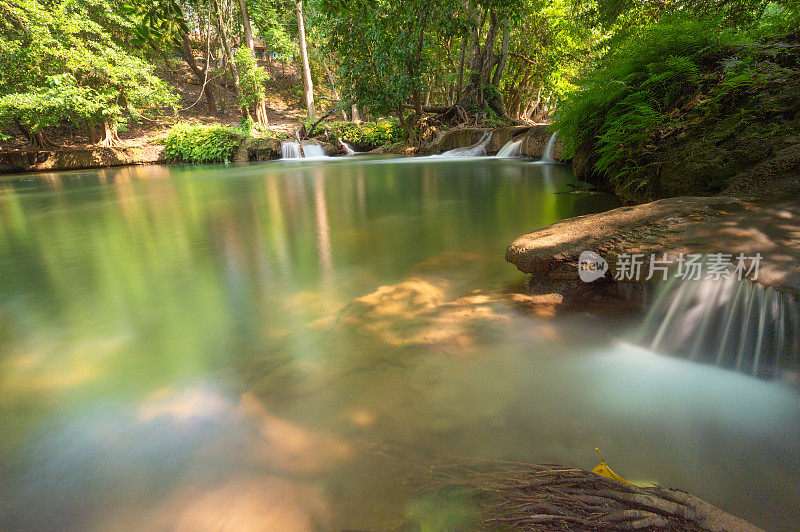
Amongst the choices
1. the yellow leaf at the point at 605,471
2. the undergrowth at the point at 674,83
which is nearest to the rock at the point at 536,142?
the undergrowth at the point at 674,83

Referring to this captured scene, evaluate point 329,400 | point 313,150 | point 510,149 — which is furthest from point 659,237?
point 313,150

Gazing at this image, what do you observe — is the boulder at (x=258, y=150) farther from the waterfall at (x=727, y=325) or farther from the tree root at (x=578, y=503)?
the tree root at (x=578, y=503)

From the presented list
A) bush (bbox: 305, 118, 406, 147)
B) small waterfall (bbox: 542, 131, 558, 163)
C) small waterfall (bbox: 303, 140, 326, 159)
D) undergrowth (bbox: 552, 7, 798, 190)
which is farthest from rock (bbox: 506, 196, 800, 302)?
bush (bbox: 305, 118, 406, 147)

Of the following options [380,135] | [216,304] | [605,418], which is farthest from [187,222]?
[380,135]

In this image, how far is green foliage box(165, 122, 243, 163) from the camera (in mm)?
18141

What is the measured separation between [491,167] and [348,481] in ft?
31.3

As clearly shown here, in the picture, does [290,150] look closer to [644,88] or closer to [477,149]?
[477,149]

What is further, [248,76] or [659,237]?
[248,76]

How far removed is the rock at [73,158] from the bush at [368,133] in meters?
8.17

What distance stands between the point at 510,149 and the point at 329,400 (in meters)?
12.2

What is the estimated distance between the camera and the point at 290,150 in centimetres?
1830

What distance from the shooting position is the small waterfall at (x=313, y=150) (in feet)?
60.8

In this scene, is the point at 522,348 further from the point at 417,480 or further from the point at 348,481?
the point at 348,481

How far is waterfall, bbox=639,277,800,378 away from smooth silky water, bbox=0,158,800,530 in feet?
0.36
